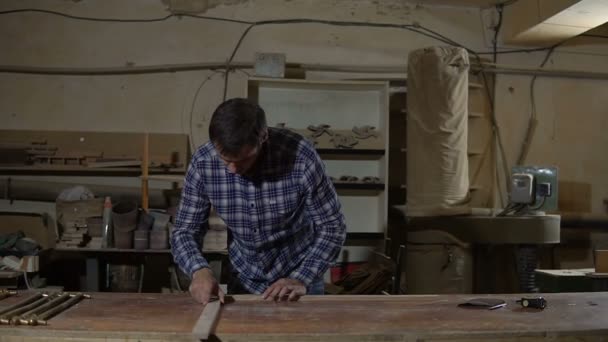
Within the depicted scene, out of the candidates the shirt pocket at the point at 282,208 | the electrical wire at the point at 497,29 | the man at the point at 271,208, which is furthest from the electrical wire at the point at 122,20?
the shirt pocket at the point at 282,208

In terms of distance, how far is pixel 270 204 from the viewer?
1965 millimetres

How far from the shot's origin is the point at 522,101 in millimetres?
4645

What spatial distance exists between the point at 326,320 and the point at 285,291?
30 cm

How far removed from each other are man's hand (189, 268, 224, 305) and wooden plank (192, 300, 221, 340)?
0.03m

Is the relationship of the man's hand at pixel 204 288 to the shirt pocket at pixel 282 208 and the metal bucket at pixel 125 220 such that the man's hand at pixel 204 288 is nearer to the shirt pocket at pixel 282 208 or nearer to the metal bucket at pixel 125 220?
the shirt pocket at pixel 282 208

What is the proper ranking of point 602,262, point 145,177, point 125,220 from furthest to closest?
point 145,177 < point 125,220 < point 602,262

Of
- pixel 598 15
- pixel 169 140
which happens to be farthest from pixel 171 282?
pixel 598 15

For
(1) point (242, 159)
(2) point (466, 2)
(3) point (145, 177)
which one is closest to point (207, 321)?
(1) point (242, 159)

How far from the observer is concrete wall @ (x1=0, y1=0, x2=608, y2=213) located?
4238 mm

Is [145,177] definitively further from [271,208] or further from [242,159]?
[242,159]

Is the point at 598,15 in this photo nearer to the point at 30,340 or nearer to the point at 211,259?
the point at 211,259

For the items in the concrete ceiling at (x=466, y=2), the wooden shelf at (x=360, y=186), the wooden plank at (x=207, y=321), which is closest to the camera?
the wooden plank at (x=207, y=321)

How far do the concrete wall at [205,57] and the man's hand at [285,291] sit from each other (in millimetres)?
2689

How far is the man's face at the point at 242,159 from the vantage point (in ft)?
5.56
